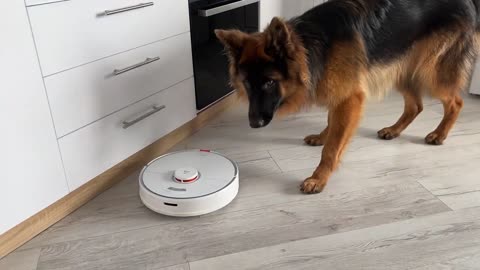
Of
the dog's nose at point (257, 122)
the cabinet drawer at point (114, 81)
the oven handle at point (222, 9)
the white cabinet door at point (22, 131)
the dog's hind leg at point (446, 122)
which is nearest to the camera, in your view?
the white cabinet door at point (22, 131)

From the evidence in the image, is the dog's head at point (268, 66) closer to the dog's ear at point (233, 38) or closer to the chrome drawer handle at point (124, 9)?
the dog's ear at point (233, 38)

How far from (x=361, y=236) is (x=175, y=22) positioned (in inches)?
49.9

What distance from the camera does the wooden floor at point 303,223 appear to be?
1.37 metres

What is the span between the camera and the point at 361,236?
1460 mm

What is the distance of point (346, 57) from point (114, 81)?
39.5 inches

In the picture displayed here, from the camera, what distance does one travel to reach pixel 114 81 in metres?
1.66

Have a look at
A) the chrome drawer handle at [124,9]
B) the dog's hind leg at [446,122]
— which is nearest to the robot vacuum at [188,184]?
the chrome drawer handle at [124,9]

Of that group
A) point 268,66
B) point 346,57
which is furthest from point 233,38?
point 346,57

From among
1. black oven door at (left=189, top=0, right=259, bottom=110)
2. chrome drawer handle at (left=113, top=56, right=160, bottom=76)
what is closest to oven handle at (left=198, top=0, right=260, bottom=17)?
black oven door at (left=189, top=0, right=259, bottom=110)

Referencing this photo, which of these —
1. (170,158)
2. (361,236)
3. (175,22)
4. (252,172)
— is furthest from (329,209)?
(175,22)

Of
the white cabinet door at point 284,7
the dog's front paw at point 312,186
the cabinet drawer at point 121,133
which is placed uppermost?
the white cabinet door at point 284,7

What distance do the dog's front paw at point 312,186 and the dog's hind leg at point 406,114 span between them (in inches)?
26.0

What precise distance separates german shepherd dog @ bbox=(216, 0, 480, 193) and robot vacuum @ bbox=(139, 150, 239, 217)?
0.90ft

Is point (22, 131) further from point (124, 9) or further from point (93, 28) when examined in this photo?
point (124, 9)
